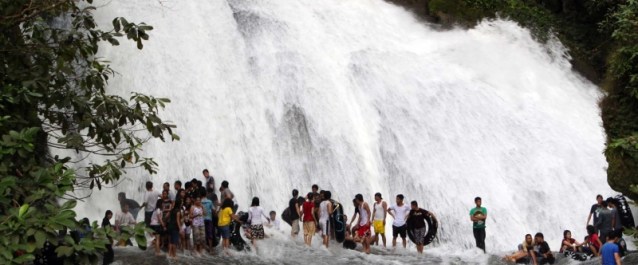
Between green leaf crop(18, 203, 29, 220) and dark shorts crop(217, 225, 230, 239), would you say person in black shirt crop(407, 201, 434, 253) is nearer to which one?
dark shorts crop(217, 225, 230, 239)

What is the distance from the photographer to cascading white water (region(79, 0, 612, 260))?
1866cm

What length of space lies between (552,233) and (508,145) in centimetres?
290

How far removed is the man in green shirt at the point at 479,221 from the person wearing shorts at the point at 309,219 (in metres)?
3.19

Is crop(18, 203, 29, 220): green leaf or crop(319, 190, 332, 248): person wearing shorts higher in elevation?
crop(319, 190, 332, 248): person wearing shorts

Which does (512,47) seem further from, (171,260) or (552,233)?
(171,260)

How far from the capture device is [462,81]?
2197 cm

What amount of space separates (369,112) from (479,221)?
5498mm

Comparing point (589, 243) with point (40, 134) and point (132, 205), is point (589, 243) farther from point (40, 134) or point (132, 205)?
point (40, 134)

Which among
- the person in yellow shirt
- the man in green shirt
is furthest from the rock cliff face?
the person in yellow shirt

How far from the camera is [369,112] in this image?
67.9ft

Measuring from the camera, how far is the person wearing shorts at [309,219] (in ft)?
51.6

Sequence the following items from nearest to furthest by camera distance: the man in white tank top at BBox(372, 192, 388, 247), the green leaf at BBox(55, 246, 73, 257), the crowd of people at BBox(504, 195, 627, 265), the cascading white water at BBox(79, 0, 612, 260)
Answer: the green leaf at BBox(55, 246, 73, 257), the crowd of people at BBox(504, 195, 627, 265), the man in white tank top at BBox(372, 192, 388, 247), the cascading white water at BBox(79, 0, 612, 260)

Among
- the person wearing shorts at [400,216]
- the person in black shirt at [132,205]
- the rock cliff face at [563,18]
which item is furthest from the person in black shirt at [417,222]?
the rock cliff face at [563,18]

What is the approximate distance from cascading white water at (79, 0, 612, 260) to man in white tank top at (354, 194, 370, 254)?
7.63 ft
